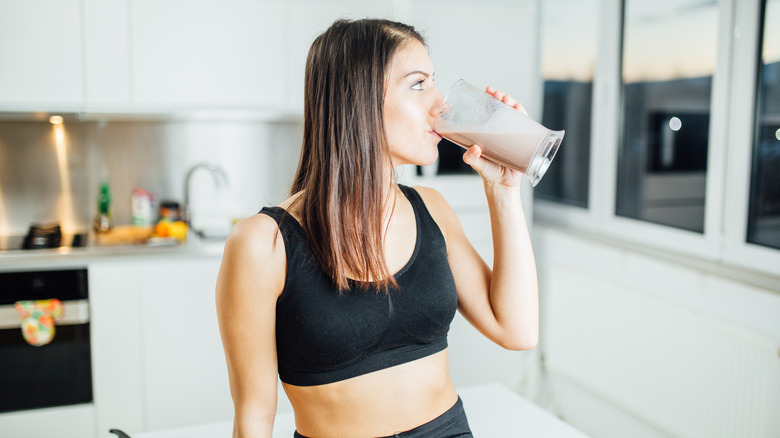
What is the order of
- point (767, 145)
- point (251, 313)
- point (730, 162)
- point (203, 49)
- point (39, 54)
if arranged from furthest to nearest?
1. point (203, 49)
2. point (39, 54)
3. point (730, 162)
4. point (767, 145)
5. point (251, 313)

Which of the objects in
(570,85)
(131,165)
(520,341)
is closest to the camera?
(520,341)

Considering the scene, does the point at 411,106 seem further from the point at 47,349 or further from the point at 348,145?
the point at 47,349

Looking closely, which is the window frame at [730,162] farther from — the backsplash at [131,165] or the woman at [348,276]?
the backsplash at [131,165]

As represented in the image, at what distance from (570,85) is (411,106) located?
2.24m

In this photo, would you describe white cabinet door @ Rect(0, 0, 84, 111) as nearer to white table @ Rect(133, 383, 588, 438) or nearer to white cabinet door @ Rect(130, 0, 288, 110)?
white cabinet door @ Rect(130, 0, 288, 110)

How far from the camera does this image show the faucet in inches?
118

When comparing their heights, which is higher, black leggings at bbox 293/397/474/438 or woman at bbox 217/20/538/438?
woman at bbox 217/20/538/438

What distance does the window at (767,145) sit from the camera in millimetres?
1970

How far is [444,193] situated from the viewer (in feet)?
9.29

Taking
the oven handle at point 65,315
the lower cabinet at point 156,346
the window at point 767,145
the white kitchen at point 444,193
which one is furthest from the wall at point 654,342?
the oven handle at point 65,315

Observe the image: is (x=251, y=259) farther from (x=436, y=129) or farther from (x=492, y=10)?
(x=492, y=10)

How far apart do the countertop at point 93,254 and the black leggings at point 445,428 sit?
150 centimetres

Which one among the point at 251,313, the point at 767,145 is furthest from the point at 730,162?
the point at 251,313

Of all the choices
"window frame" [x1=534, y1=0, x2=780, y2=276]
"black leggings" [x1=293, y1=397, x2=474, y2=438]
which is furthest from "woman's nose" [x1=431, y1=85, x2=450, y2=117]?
"window frame" [x1=534, y1=0, x2=780, y2=276]
